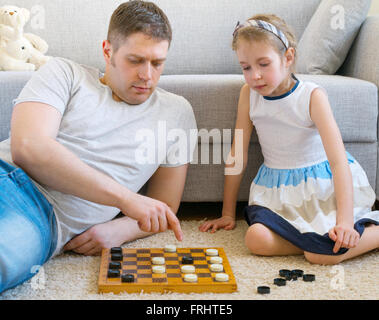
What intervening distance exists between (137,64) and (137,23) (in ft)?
0.33

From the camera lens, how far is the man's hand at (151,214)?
1.12 m

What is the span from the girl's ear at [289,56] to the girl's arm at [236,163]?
6.0 inches

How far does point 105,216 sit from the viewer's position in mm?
1369

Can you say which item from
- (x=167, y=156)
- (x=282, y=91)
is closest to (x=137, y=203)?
(x=167, y=156)

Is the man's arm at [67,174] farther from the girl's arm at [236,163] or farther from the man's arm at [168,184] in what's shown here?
the girl's arm at [236,163]

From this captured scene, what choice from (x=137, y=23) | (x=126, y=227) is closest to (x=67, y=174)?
(x=126, y=227)

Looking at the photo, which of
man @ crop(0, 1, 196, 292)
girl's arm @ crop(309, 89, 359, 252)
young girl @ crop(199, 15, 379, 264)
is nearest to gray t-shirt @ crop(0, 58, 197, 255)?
man @ crop(0, 1, 196, 292)

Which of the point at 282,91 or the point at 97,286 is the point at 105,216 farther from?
the point at 282,91

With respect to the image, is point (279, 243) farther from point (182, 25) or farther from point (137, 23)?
point (182, 25)

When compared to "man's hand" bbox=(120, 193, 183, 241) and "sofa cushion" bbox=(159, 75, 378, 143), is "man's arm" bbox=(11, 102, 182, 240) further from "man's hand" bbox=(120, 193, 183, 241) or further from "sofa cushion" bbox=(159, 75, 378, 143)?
"sofa cushion" bbox=(159, 75, 378, 143)

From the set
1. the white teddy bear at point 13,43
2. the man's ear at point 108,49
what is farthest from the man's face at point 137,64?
the white teddy bear at point 13,43

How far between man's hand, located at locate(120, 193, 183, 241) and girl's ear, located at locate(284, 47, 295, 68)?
0.63m

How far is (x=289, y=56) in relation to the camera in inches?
59.4
